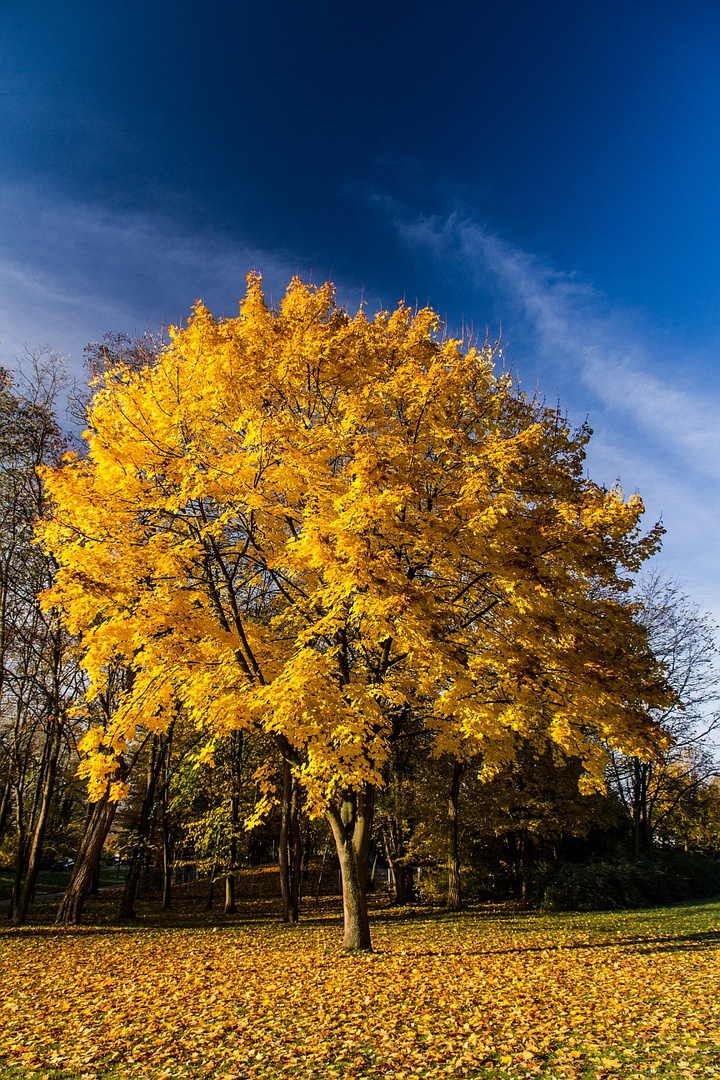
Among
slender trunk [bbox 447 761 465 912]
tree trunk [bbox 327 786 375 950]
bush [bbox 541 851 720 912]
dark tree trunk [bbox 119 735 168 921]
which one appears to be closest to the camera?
tree trunk [bbox 327 786 375 950]

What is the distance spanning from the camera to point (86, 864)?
49.1ft

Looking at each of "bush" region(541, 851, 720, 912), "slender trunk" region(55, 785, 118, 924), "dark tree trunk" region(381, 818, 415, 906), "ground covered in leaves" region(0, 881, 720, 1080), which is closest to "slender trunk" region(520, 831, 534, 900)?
"bush" region(541, 851, 720, 912)

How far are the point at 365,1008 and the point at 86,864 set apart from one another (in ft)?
37.6

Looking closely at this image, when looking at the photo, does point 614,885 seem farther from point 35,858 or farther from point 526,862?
point 35,858

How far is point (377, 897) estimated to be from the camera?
26859 mm

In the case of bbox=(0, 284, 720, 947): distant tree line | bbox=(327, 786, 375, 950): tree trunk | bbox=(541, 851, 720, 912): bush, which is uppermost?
bbox=(0, 284, 720, 947): distant tree line

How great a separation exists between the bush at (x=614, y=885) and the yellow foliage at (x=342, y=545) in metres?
11.2

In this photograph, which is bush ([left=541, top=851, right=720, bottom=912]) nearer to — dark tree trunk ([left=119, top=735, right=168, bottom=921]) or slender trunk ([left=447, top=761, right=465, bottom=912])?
slender trunk ([left=447, top=761, right=465, bottom=912])

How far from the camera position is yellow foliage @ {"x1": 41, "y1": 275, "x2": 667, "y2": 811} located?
7.88 metres

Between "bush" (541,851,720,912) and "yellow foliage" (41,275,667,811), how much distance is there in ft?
36.7

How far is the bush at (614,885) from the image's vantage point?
17891 mm

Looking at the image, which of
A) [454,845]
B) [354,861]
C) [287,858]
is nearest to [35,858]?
[287,858]

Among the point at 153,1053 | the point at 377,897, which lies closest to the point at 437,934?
the point at 153,1053

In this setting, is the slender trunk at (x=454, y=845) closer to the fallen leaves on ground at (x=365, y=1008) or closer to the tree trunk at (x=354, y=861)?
the fallen leaves on ground at (x=365, y=1008)
